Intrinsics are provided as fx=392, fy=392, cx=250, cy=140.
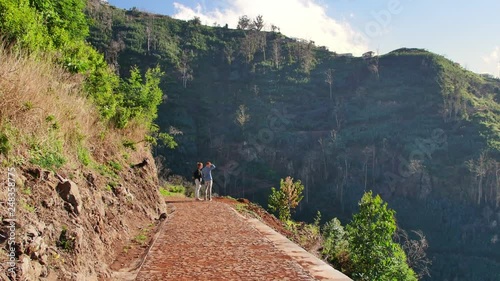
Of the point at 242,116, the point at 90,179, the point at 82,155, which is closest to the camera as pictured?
the point at 90,179

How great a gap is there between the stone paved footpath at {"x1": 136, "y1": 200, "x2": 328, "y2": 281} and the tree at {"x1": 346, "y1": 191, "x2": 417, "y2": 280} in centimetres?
415

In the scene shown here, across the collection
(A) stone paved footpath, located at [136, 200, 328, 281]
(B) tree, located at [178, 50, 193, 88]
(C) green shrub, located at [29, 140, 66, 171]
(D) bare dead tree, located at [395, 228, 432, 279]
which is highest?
(B) tree, located at [178, 50, 193, 88]

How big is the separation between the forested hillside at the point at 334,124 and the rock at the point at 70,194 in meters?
47.1

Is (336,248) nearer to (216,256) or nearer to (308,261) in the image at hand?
(308,261)

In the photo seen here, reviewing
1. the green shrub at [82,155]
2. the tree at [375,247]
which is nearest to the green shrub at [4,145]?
the green shrub at [82,155]

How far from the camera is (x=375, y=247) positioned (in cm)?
1147

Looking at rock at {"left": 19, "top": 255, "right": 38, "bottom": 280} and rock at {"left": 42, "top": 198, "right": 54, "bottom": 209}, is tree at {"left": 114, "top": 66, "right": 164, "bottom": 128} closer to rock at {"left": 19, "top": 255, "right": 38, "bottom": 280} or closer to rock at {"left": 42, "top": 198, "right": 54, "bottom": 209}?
rock at {"left": 42, "top": 198, "right": 54, "bottom": 209}

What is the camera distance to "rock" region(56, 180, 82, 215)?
4.92 metres

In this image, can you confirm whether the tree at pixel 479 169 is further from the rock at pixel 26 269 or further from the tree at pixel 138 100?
the rock at pixel 26 269

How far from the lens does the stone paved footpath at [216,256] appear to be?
5277 mm

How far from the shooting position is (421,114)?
240 feet

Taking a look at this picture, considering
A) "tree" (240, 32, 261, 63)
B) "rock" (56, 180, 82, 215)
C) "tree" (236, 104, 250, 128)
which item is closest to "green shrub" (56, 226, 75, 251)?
"rock" (56, 180, 82, 215)

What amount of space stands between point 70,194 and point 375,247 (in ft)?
30.0

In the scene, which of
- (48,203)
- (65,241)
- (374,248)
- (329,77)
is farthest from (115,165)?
(329,77)
